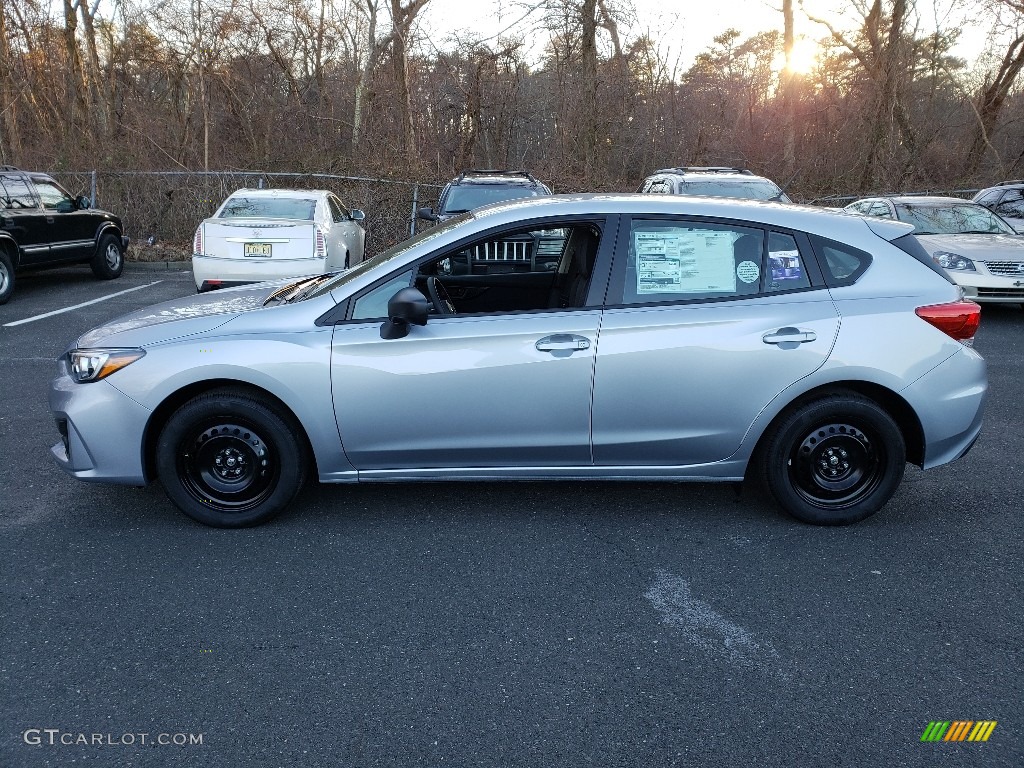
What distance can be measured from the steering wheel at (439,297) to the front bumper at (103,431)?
154 centimetres

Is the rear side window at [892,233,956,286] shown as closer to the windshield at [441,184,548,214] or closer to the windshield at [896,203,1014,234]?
the windshield at [896,203,1014,234]

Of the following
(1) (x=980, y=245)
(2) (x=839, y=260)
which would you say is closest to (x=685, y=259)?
(2) (x=839, y=260)

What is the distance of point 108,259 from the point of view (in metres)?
14.4

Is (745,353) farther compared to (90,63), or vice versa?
(90,63)

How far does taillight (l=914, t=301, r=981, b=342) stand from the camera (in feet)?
13.6

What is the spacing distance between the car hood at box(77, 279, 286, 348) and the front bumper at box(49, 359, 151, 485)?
27cm

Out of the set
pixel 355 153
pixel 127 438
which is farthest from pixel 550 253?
pixel 355 153

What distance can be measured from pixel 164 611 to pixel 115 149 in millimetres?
20001

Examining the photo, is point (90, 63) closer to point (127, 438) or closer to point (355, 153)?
point (355, 153)

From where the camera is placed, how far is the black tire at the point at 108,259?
14102 mm

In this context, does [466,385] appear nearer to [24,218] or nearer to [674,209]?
[674,209]

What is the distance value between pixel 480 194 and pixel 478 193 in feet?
0.14

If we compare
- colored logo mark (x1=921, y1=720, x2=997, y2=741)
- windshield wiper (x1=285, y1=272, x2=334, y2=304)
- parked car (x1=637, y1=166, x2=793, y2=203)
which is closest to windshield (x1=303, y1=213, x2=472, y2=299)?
windshield wiper (x1=285, y1=272, x2=334, y2=304)

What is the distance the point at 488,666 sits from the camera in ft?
10.1
